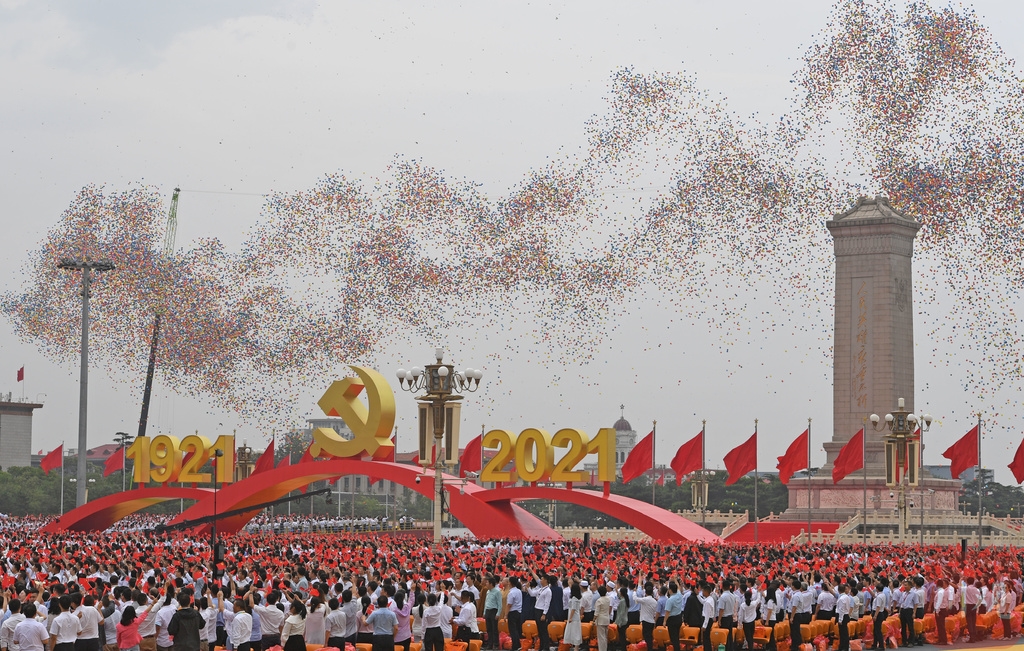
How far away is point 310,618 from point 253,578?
6124 mm

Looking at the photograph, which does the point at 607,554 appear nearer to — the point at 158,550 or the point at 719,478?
the point at 158,550

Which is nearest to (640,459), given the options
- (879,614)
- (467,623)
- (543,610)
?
(879,614)

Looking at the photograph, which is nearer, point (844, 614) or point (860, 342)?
point (844, 614)

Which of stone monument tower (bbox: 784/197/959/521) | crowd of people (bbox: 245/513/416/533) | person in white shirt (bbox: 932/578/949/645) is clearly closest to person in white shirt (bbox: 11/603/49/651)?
person in white shirt (bbox: 932/578/949/645)

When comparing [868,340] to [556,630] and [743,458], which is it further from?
[556,630]

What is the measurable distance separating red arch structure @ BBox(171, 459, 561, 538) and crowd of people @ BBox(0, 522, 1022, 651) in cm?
948

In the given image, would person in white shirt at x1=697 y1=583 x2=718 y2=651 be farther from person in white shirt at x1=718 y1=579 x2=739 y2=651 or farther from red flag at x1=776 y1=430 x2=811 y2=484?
red flag at x1=776 y1=430 x2=811 y2=484

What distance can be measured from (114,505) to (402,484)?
14.2 meters

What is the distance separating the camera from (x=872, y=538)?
59188 millimetres

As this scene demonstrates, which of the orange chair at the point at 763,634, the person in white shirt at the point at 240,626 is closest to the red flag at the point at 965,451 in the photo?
the orange chair at the point at 763,634

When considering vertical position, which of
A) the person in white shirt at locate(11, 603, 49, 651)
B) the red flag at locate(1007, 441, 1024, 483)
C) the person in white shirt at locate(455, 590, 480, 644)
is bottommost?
the person in white shirt at locate(455, 590, 480, 644)

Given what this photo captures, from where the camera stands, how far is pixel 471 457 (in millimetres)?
60156

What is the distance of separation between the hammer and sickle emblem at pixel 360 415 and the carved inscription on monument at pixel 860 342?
3301 cm

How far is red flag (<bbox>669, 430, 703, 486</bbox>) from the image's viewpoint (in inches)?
2183
